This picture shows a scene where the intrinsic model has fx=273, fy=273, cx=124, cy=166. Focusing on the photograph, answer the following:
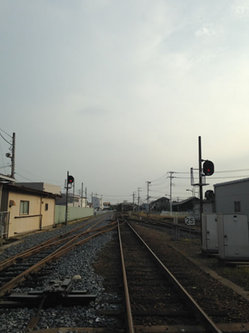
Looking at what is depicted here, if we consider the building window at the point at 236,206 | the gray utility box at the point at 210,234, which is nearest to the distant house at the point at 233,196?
the building window at the point at 236,206

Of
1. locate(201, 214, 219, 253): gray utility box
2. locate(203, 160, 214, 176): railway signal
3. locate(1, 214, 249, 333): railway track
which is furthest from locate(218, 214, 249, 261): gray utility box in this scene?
locate(203, 160, 214, 176): railway signal

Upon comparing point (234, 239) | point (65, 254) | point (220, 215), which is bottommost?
point (65, 254)

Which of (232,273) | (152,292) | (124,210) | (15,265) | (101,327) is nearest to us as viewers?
(101,327)

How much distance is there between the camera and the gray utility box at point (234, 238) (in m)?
9.15

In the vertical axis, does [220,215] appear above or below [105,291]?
above

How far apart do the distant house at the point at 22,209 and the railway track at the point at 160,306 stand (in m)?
10.6

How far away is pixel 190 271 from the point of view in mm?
8312

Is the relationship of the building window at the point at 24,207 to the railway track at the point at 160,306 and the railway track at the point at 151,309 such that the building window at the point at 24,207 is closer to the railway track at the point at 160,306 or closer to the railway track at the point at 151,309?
the railway track at the point at 151,309

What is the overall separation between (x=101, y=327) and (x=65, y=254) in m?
7.31

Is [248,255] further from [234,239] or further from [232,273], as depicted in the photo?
[232,273]

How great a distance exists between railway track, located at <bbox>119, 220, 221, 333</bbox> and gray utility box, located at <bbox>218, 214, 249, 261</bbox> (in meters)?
2.60

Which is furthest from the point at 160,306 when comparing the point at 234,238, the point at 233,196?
the point at 233,196

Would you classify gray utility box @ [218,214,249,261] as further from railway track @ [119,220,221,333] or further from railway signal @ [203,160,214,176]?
railway signal @ [203,160,214,176]

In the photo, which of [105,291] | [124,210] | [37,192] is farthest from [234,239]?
[124,210]
